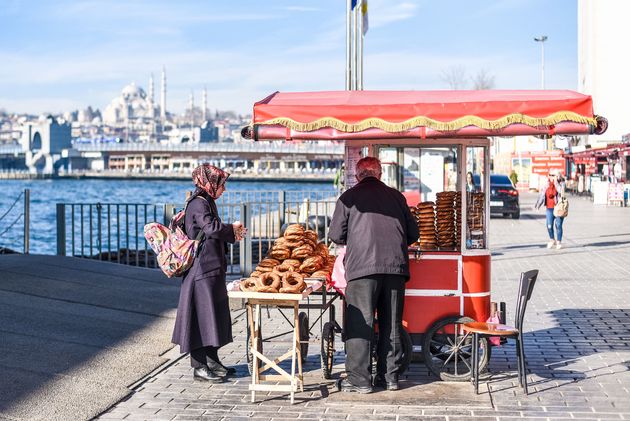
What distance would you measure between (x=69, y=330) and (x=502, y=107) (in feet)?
17.2

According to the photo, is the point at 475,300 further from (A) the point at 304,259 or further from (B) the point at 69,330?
(B) the point at 69,330

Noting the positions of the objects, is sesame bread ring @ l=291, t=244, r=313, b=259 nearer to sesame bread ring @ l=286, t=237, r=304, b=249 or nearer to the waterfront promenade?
sesame bread ring @ l=286, t=237, r=304, b=249

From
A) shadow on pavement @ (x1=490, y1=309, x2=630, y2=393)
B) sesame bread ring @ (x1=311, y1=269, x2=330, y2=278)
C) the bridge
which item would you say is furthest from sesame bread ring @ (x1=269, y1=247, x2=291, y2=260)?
the bridge

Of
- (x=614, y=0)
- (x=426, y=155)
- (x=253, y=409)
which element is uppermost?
(x=614, y=0)

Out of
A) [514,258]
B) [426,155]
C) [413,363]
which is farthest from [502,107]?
[514,258]

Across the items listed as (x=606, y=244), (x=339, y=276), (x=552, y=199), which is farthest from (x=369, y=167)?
(x=606, y=244)

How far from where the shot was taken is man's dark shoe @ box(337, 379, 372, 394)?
7941mm

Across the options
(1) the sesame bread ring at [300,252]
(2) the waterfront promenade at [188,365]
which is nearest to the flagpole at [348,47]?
(2) the waterfront promenade at [188,365]

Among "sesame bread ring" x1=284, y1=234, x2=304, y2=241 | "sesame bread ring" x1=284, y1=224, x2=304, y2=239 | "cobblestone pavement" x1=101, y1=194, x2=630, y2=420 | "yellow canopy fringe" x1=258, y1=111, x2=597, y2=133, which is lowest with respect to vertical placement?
"cobblestone pavement" x1=101, y1=194, x2=630, y2=420

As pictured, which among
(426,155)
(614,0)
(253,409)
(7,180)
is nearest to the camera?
(253,409)

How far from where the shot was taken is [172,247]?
823cm

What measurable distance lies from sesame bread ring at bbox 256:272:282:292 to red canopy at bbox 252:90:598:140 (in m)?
1.08

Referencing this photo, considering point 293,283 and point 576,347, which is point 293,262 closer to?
point 293,283

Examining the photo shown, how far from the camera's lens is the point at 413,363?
9.15 metres
